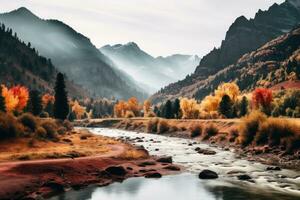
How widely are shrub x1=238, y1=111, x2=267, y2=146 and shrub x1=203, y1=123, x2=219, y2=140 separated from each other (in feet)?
81.6

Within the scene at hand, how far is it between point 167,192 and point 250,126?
46525mm

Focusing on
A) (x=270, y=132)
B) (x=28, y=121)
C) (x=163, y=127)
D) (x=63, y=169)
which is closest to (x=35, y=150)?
(x=63, y=169)

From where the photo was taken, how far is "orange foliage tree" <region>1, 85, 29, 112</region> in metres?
143

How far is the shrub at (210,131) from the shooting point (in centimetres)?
11743

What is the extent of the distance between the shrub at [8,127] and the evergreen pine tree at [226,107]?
94.3 metres

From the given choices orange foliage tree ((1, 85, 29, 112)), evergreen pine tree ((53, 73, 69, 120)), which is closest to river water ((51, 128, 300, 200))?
evergreen pine tree ((53, 73, 69, 120))

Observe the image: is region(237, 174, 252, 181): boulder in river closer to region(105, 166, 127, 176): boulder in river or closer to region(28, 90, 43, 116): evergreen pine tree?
region(105, 166, 127, 176): boulder in river

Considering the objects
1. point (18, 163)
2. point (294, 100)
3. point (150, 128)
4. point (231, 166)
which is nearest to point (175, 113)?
point (150, 128)

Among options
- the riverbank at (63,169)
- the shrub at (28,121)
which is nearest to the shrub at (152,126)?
the shrub at (28,121)

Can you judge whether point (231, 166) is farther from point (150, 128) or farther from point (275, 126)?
point (150, 128)

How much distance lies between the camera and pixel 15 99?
148 m

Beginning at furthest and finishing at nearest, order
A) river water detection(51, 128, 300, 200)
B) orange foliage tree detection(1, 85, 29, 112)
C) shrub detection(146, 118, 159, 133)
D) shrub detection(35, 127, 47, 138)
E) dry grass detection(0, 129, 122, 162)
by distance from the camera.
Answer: shrub detection(146, 118, 159, 133)
orange foliage tree detection(1, 85, 29, 112)
shrub detection(35, 127, 47, 138)
dry grass detection(0, 129, 122, 162)
river water detection(51, 128, 300, 200)

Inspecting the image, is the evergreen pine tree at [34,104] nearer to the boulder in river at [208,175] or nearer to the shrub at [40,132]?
the shrub at [40,132]

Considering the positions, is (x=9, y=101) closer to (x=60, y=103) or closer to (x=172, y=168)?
(x=60, y=103)
